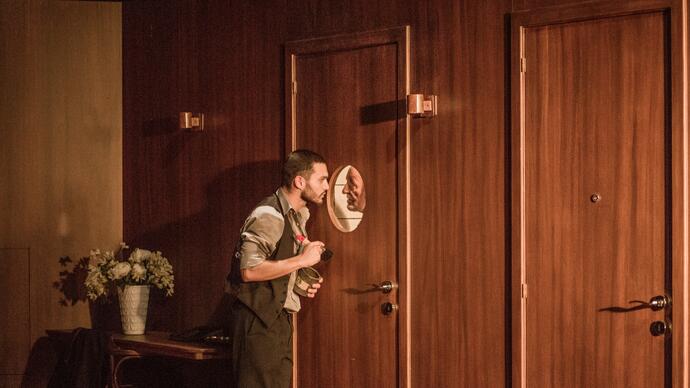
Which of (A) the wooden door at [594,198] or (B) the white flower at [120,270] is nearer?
(A) the wooden door at [594,198]

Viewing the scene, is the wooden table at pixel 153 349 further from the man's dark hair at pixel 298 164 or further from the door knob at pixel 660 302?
the door knob at pixel 660 302

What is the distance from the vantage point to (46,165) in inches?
223

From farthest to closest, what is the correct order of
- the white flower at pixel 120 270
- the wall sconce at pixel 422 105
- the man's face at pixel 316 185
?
the white flower at pixel 120 270, the man's face at pixel 316 185, the wall sconce at pixel 422 105

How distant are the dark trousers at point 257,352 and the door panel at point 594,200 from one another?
1.14 m

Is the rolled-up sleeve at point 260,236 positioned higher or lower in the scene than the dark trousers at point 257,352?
higher

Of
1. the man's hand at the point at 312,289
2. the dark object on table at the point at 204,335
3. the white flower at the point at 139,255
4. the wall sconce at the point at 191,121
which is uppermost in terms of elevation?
the wall sconce at the point at 191,121

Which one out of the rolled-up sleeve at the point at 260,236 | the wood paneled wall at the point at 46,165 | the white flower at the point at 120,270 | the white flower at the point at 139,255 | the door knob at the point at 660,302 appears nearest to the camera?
the door knob at the point at 660,302

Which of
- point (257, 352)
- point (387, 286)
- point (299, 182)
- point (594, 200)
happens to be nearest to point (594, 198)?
point (594, 200)

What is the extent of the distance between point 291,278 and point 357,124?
2.82ft

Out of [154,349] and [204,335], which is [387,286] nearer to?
[204,335]

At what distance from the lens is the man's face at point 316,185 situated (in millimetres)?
4543

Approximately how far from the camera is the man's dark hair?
453 centimetres

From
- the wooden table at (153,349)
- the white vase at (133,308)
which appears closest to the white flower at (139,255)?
the white vase at (133,308)

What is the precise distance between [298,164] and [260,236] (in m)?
0.43
